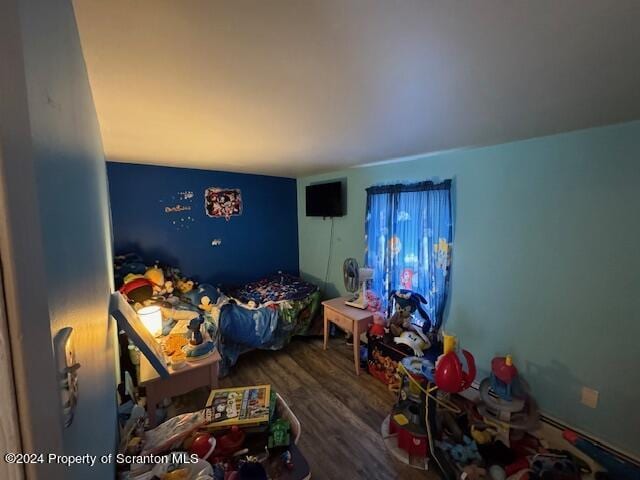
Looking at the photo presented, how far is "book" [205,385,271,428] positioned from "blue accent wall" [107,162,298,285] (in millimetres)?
2507

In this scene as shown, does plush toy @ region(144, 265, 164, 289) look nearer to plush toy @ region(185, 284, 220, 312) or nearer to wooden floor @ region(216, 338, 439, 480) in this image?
plush toy @ region(185, 284, 220, 312)

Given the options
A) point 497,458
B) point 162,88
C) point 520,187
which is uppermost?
point 162,88

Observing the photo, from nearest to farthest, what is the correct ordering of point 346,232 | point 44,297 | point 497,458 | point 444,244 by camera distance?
point 44,297 < point 497,458 < point 444,244 < point 346,232

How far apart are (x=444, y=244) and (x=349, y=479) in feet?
6.33

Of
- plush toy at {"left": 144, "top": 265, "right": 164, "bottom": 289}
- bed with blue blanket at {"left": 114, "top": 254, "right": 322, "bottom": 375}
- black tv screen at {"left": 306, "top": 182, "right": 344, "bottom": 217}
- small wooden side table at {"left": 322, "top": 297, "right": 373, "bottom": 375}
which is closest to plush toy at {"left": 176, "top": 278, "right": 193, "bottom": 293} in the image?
bed with blue blanket at {"left": 114, "top": 254, "right": 322, "bottom": 375}

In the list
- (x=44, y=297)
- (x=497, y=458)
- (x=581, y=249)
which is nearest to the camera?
(x=44, y=297)

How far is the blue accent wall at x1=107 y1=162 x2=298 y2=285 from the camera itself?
3172mm

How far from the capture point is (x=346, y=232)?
364 centimetres

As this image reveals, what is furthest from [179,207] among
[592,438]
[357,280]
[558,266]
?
[592,438]

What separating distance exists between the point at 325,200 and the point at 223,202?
138 cm

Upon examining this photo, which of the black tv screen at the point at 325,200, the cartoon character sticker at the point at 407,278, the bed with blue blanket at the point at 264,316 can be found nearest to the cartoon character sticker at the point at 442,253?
the cartoon character sticker at the point at 407,278

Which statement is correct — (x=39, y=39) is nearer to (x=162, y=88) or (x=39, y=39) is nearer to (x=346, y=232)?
(x=162, y=88)

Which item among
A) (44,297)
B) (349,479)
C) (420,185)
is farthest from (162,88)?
(349,479)

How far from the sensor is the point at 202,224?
3.62 metres
